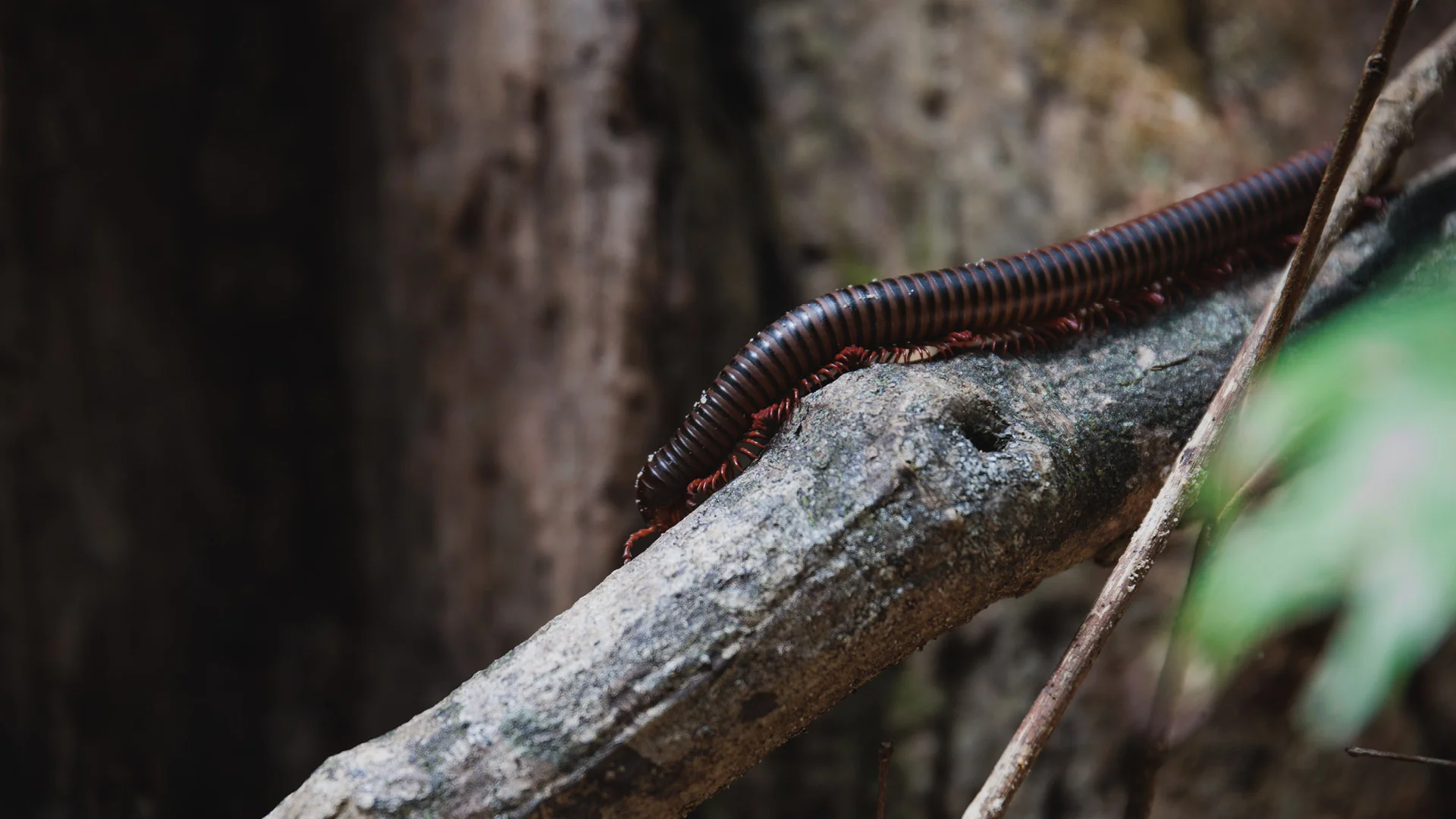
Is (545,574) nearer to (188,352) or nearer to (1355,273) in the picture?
(188,352)

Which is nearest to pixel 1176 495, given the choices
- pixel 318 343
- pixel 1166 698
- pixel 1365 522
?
pixel 1166 698

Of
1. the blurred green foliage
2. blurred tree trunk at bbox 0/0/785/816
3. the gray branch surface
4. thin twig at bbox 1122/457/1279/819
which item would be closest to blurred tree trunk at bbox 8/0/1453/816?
blurred tree trunk at bbox 0/0/785/816

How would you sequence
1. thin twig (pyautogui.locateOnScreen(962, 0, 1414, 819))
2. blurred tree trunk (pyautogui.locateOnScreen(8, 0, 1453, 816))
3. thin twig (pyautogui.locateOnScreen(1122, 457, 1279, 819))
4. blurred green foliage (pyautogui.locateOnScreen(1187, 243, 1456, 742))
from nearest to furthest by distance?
blurred green foliage (pyautogui.locateOnScreen(1187, 243, 1456, 742)) → thin twig (pyautogui.locateOnScreen(962, 0, 1414, 819)) → thin twig (pyautogui.locateOnScreen(1122, 457, 1279, 819)) → blurred tree trunk (pyautogui.locateOnScreen(8, 0, 1453, 816))

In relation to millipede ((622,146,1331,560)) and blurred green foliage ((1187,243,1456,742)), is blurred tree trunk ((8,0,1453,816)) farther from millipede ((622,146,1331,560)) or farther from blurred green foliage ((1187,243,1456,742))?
blurred green foliage ((1187,243,1456,742))

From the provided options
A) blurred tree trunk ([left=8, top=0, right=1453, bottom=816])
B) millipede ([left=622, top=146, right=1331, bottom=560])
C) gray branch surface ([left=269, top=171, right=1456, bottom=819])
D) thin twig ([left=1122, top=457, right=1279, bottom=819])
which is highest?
blurred tree trunk ([left=8, top=0, right=1453, bottom=816])

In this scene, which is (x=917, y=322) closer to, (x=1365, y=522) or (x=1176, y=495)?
(x=1176, y=495)
